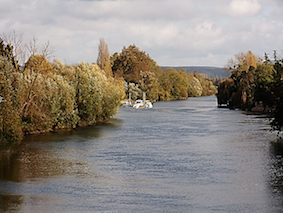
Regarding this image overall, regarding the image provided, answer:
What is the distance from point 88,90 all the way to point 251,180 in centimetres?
2253

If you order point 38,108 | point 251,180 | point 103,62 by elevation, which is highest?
point 103,62

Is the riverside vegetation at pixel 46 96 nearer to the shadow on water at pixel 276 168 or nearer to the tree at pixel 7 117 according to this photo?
the tree at pixel 7 117

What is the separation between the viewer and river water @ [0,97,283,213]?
476 inches

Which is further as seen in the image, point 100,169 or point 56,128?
point 56,128

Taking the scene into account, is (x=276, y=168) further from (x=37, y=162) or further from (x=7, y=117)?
(x=7, y=117)

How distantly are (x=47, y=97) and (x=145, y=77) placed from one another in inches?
2391

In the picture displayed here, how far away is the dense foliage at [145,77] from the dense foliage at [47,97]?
146ft

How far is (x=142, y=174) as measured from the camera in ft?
53.4

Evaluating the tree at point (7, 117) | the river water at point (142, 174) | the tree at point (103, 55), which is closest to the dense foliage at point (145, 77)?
the tree at point (103, 55)

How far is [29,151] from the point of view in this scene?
21.8m

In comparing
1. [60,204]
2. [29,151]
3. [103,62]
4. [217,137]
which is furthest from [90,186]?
[103,62]

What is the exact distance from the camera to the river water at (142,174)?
12.1m

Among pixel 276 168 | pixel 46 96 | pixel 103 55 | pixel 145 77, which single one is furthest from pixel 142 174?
pixel 145 77

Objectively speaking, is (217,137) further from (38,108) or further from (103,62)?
(103,62)
